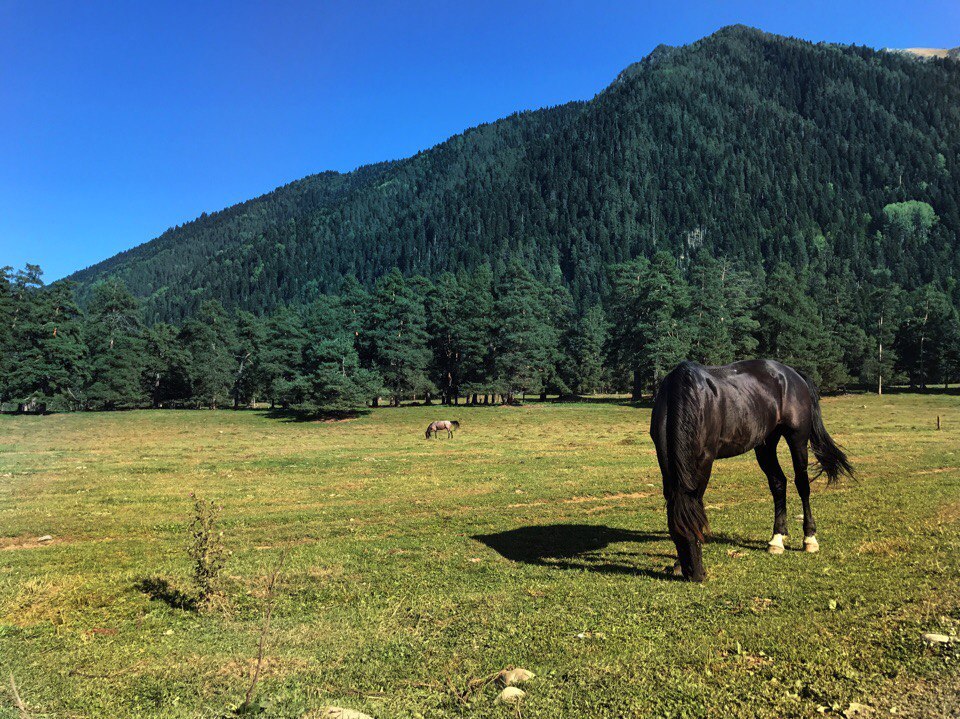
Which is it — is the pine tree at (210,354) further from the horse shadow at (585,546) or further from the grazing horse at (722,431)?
the grazing horse at (722,431)

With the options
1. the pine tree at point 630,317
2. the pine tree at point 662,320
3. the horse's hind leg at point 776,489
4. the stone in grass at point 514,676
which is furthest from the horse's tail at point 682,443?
the pine tree at point 630,317

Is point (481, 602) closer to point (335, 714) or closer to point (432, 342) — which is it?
point (335, 714)

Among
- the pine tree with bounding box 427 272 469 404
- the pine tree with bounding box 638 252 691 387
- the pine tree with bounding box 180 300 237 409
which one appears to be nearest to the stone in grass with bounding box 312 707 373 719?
the pine tree with bounding box 638 252 691 387

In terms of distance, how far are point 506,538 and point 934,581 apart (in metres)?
6.79

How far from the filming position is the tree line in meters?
59.5

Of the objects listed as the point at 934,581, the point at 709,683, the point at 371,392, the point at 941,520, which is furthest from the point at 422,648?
the point at 371,392

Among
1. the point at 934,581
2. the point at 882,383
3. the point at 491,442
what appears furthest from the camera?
Answer: the point at 882,383

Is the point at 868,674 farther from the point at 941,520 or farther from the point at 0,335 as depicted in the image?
the point at 0,335

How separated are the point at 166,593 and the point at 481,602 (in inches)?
180

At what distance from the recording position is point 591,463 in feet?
74.7

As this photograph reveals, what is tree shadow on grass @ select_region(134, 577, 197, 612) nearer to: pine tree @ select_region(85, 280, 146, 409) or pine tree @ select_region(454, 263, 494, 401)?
pine tree @ select_region(454, 263, 494, 401)

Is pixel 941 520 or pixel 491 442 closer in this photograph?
pixel 941 520

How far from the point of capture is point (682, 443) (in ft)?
27.1

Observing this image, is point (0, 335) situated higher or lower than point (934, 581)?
higher
